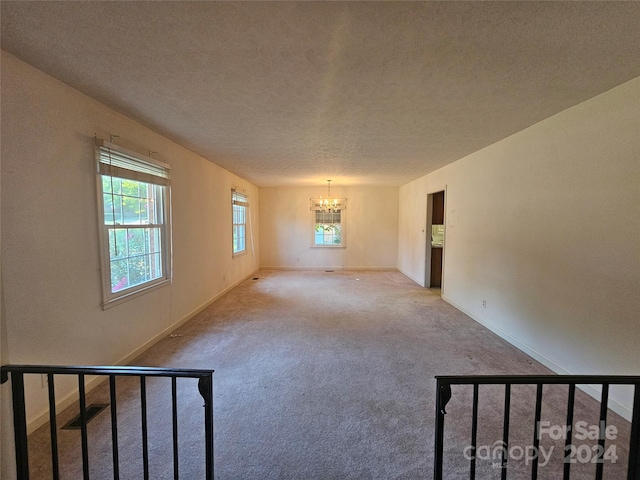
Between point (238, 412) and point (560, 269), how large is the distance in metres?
2.99

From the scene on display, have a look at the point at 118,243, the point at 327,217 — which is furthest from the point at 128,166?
the point at 327,217

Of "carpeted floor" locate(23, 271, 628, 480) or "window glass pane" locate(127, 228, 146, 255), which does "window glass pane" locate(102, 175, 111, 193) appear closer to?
"window glass pane" locate(127, 228, 146, 255)

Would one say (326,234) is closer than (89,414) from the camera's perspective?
No

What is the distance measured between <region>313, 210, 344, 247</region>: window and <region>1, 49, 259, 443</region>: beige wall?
17.7 feet

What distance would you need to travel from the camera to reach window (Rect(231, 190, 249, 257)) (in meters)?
6.10

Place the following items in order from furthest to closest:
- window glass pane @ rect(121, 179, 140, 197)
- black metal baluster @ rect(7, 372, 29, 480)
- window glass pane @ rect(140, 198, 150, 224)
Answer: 1. window glass pane @ rect(140, 198, 150, 224)
2. window glass pane @ rect(121, 179, 140, 197)
3. black metal baluster @ rect(7, 372, 29, 480)

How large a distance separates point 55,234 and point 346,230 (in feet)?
22.1

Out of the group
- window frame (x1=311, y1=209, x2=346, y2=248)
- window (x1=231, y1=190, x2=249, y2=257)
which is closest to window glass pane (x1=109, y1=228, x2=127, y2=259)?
window (x1=231, y1=190, x2=249, y2=257)

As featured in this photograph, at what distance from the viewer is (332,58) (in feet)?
5.69

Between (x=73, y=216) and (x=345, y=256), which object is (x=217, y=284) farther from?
(x=345, y=256)

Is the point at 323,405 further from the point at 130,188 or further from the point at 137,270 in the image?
the point at 130,188

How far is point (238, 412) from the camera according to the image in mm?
2021

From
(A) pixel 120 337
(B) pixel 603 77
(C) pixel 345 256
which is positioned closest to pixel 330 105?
(B) pixel 603 77

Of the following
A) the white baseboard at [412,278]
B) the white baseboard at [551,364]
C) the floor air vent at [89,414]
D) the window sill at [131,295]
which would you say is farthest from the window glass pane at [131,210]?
the white baseboard at [412,278]
